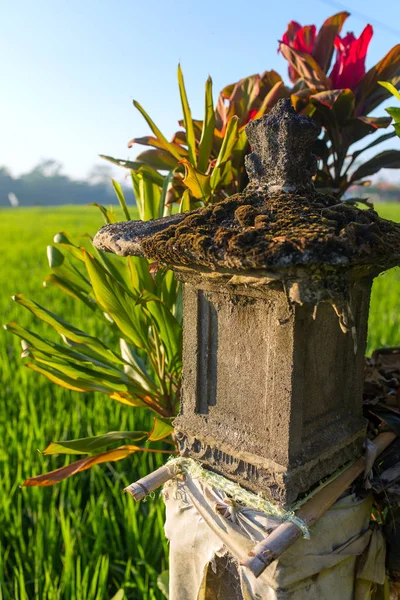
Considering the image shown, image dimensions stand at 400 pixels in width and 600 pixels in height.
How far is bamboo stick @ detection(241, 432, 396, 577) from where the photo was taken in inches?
30.4

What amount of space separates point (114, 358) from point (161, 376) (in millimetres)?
155

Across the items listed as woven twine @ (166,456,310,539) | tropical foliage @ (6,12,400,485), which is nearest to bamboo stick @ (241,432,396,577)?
woven twine @ (166,456,310,539)

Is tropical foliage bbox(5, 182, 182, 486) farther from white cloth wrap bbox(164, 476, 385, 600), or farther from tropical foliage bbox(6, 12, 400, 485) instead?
white cloth wrap bbox(164, 476, 385, 600)

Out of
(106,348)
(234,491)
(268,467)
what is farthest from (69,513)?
(268,467)

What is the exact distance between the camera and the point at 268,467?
897 millimetres

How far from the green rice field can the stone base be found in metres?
0.61

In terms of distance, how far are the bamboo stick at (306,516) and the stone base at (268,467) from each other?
2 centimetres

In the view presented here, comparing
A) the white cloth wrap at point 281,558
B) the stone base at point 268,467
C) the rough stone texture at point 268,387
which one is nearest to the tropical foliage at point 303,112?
the rough stone texture at point 268,387

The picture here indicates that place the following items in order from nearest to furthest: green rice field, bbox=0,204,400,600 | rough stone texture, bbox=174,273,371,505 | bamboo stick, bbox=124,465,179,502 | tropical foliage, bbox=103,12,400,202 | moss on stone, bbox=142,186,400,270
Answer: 1. moss on stone, bbox=142,186,400,270
2. rough stone texture, bbox=174,273,371,505
3. bamboo stick, bbox=124,465,179,502
4. tropical foliage, bbox=103,12,400,202
5. green rice field, bbox=0,204,400,600

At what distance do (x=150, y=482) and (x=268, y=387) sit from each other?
33 cm

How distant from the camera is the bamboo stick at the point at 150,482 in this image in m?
0.97

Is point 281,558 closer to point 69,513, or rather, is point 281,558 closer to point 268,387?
point 268,387

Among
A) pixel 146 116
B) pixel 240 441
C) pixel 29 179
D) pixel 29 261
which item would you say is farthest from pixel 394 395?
pixel 29 179

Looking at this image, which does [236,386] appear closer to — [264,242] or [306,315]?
[306,315]
